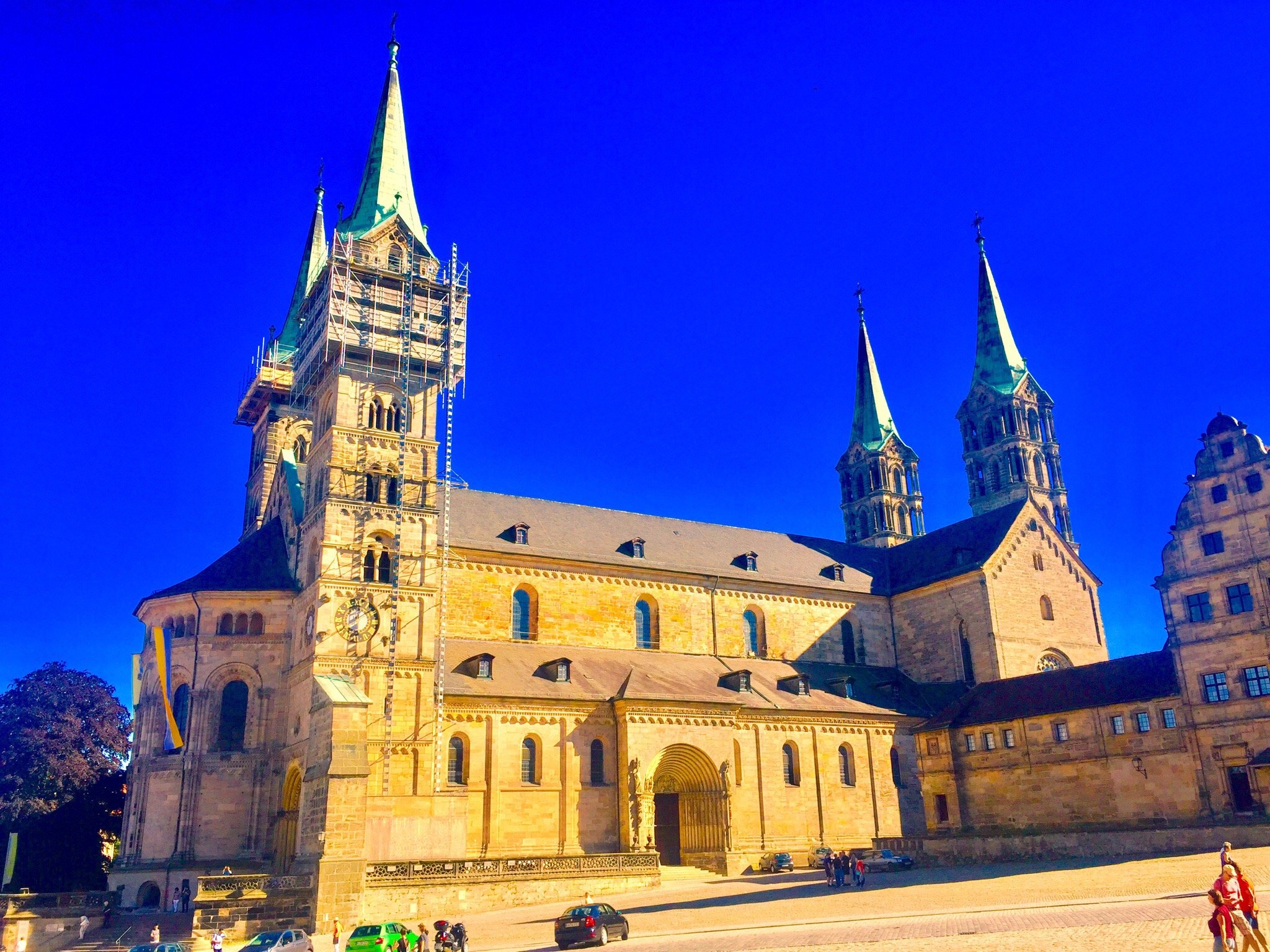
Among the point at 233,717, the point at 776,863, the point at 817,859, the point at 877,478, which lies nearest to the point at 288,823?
the point at 233,717

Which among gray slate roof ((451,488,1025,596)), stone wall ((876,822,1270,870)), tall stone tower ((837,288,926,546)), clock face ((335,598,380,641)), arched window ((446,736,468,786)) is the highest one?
tall stone tower ((837,288,926,546))

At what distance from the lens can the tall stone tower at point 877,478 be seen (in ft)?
273

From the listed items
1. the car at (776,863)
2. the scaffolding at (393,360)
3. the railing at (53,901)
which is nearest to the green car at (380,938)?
the scaffolding at (393,360)

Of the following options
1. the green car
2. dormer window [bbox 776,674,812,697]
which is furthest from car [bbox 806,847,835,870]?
the green car

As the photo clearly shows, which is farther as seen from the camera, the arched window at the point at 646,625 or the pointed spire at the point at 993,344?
the pointed spire at the point at 993,344

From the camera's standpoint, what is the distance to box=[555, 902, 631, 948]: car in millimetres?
25422

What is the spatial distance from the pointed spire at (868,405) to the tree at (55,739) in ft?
185

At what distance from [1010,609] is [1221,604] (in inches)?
623

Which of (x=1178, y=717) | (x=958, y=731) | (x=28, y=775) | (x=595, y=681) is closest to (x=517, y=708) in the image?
(x=595, y=681)

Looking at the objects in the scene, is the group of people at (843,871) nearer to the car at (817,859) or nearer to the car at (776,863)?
the car at (776,863)

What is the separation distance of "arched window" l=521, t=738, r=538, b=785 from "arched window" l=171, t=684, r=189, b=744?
1303cm

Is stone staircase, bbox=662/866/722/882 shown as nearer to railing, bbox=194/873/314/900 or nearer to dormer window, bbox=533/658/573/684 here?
dormer window, bbox=533/658/573/684

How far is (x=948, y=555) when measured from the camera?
57719 mm

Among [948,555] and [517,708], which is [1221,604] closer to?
[948,555]
